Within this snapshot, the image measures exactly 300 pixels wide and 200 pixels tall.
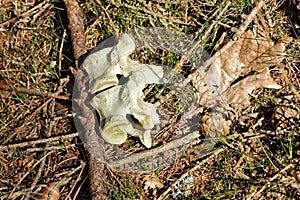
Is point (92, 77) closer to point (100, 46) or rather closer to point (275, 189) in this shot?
point (100, 46)

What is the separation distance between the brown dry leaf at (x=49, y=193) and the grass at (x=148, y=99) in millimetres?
32

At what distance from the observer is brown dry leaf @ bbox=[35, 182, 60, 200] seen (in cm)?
258

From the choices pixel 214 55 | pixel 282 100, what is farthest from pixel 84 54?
pixel 282 100

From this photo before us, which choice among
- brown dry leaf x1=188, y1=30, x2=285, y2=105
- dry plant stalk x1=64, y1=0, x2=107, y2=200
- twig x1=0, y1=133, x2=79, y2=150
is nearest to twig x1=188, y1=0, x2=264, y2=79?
brown dry leaf x1=188, y1=30, x2=285, y2=105

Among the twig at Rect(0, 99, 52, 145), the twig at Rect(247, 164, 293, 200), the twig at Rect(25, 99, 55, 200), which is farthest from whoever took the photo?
the twig at Rect(0, 99, 52, 145)

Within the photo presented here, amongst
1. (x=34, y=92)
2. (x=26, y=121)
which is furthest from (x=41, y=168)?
(x=34, y=92)

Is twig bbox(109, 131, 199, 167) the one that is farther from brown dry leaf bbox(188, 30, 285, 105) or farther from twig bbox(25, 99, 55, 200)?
twig bbox(25, 99, 55, 200)

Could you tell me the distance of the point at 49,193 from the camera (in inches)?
102

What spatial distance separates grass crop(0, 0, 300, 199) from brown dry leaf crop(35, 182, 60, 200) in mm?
32

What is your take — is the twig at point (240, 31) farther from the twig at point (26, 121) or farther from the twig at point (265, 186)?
the twig at point (26, 121)

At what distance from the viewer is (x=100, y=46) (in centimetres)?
274

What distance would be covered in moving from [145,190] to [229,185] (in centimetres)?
44

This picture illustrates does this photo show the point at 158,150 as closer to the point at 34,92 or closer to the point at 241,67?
the point at 241,67

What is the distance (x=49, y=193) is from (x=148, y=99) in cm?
73
